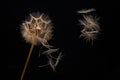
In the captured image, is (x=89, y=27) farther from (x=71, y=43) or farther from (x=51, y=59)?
(x=51, y=59)

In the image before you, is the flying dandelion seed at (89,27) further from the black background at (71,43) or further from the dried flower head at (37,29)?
the dried flower head at (37,29)

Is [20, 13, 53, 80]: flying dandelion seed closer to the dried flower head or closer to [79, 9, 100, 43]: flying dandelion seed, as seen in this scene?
the dried flower head

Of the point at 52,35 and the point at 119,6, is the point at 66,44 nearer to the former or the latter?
the point at 52,35

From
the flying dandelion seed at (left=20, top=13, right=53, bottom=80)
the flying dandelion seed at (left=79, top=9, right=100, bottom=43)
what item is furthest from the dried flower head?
the flying dandelion seed at (left=79, top=9, right=100, bottom=43)

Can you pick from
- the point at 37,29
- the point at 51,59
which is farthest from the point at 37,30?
the point at 51,59

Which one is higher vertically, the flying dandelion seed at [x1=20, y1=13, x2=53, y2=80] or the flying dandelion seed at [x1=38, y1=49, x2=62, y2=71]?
the flying dandelion seed at [x1=20, y1=13, x2=53, y2=80]

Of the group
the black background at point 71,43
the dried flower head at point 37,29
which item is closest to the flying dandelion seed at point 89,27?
the black background at point 71,43
